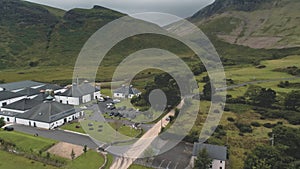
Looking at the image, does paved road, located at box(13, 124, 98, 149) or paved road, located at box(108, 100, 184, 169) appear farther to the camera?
paved road, located at box(13, 124, 98, 149)

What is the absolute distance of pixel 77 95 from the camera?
7188 cm

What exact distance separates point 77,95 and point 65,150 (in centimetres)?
3119

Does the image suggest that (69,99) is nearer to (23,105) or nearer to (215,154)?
(23,105)

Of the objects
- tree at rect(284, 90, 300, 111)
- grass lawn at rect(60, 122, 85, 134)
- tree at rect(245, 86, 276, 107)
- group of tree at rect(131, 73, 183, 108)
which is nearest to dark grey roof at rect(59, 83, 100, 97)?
group of tree at rect(131, 73, 183, 108)

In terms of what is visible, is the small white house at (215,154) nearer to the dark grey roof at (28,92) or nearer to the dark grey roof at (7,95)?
the dark grey roof at (7,95)

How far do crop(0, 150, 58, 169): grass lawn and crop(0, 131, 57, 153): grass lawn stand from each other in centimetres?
251

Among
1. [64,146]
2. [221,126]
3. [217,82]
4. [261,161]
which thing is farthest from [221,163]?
[217,82]

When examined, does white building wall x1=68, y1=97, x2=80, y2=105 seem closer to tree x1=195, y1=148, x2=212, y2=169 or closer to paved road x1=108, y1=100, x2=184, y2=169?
paved road x1=108, y1=100, x2=184, y2=169

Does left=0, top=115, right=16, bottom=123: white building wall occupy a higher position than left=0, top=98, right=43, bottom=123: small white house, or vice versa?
left=0, top=98, right=43, bottom=123: small white house

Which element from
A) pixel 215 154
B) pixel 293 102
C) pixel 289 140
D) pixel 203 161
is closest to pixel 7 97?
pixel 203 161

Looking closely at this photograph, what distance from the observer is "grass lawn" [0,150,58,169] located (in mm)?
36922

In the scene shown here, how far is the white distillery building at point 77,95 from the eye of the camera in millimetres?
71906

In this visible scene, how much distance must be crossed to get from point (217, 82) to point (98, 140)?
169ft

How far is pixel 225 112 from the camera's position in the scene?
61.9 meters
